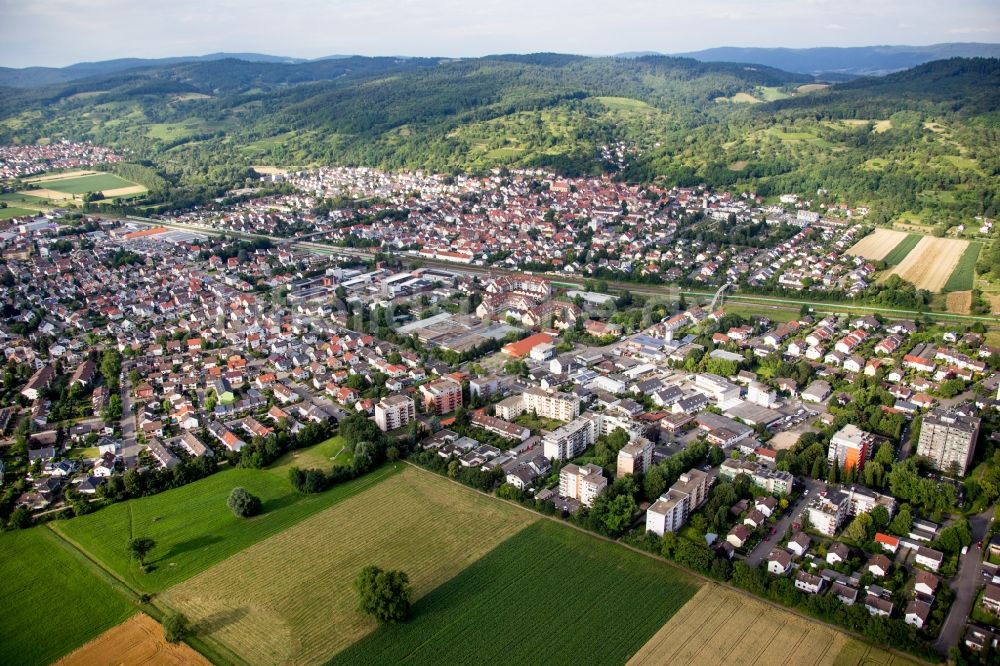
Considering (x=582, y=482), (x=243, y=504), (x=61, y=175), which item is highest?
(x=61, y=175)

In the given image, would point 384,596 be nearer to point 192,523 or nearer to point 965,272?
point 192,523

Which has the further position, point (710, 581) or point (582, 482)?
point (582, 482)

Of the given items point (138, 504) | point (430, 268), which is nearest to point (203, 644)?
point (138, 504)

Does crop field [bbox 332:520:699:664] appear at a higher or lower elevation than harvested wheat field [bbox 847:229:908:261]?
lower

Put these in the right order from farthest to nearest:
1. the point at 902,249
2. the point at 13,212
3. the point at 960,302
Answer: the point at 13,212 → the point at 902,249 → the point at 960,302

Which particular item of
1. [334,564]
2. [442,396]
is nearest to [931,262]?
[442,396]

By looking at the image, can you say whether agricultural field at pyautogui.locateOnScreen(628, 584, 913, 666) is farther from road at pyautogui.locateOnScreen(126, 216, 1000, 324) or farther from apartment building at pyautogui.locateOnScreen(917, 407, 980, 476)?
road at pyautogui.locateOnScreen(126, 216, 1000, 324)


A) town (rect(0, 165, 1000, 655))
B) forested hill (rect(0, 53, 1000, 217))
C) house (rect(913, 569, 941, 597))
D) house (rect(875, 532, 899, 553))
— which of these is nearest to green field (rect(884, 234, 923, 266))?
town (rect(0, 165, 1000, 655))

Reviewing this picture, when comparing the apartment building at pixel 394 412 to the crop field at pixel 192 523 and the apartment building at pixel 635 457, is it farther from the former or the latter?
the apartment building at pixel 635 457
